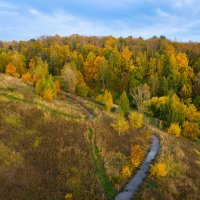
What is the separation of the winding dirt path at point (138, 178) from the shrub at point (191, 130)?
20.9m

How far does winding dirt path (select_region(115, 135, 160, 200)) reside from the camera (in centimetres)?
3756

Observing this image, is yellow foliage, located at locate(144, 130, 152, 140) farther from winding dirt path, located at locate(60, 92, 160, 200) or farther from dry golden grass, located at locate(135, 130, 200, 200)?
dry golden grass, located at locate(135, 130, 200, 200)

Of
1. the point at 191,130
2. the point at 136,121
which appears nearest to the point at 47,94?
the point at 136,121

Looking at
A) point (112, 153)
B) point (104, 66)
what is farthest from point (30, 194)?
point (104, 66)

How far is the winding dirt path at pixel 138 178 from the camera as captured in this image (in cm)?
3756

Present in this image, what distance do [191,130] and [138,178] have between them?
1486 inches

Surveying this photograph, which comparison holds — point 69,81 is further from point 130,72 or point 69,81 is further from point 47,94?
point 130,72

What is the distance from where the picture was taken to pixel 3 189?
34000 millimetres

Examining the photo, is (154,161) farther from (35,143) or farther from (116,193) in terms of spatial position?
(35,143)

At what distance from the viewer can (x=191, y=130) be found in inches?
3014

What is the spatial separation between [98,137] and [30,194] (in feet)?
65.0

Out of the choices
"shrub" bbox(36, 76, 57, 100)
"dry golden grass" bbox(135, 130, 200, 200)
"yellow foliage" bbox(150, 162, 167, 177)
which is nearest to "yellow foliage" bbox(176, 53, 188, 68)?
"dry golden grass" bbox(135, 130, 200, 200)

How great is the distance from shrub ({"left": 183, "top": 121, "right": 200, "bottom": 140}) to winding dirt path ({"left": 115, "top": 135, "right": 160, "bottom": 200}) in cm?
2094

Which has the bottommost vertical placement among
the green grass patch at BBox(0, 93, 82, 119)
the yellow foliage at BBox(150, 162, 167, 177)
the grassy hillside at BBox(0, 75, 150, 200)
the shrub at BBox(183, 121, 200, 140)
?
the shrub at BBox(183, 121, 200, 140)
